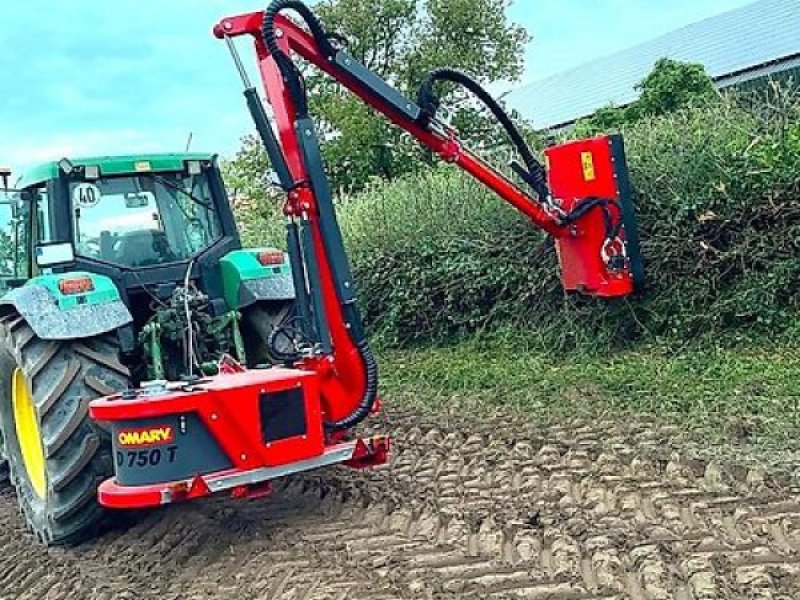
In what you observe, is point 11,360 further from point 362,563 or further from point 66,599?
point 362,563

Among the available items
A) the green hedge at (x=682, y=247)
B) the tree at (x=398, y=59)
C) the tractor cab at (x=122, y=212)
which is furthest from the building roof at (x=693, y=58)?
the tractor cab at (x=122, y=212)

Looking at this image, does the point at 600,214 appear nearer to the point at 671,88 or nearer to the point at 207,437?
the point at 207,437

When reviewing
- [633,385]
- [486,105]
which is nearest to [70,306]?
[486,105]

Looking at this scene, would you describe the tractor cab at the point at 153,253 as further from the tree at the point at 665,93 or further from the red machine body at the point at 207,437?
the tree at the point at 665,93

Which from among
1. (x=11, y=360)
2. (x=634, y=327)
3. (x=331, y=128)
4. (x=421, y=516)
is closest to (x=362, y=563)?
(x=421, y=516)

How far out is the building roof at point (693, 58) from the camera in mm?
19000

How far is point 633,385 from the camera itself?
6516 millimetres

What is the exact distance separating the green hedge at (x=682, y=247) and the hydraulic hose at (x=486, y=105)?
1.38 metres

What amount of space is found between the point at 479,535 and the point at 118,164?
2962mm

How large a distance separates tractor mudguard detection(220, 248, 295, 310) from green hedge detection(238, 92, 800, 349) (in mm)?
2991

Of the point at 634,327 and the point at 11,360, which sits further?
the point at 634,327

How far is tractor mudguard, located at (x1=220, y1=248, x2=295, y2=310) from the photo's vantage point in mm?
5441

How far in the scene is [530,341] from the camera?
820cm

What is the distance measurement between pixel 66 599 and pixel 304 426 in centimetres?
126
